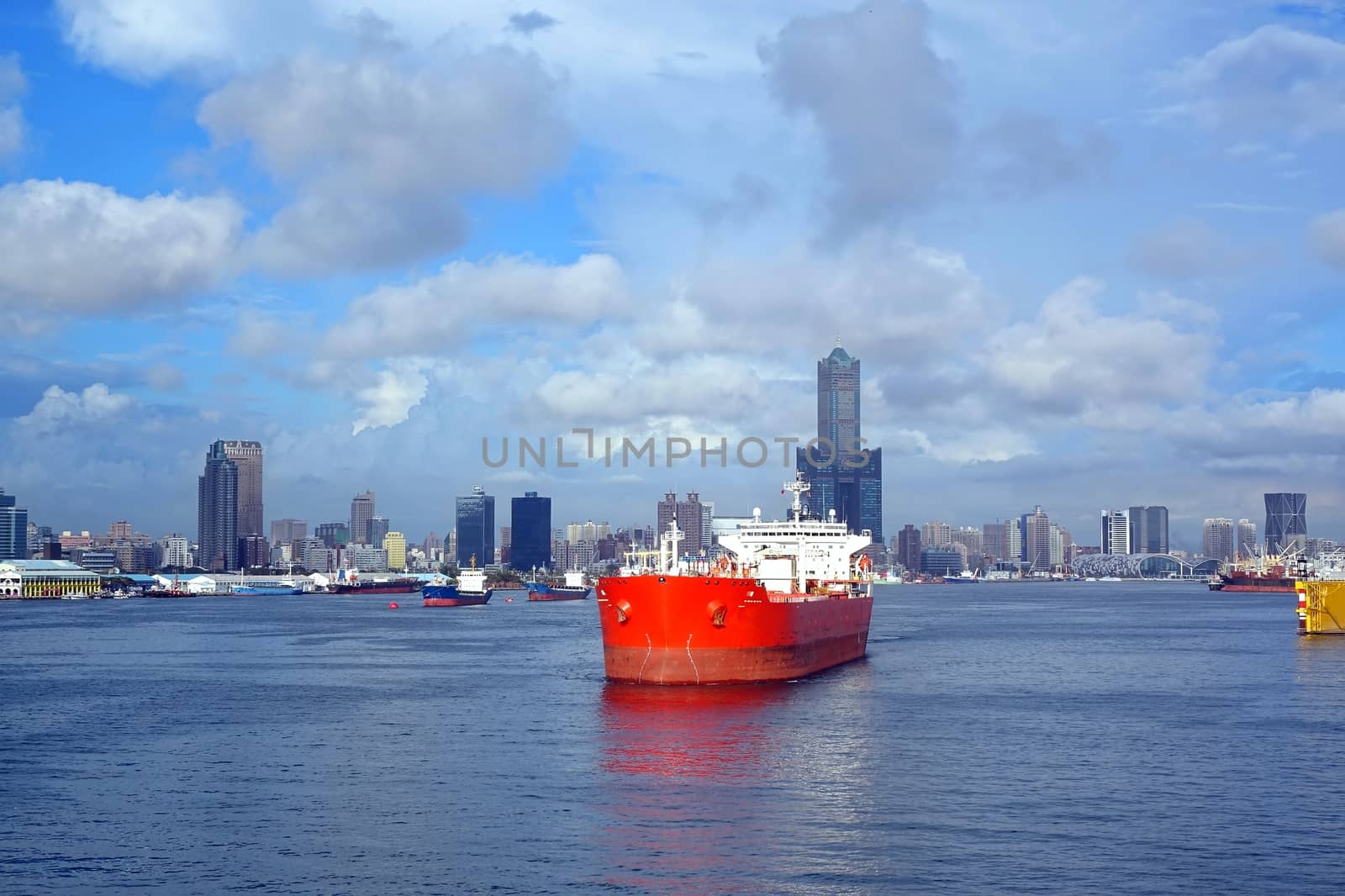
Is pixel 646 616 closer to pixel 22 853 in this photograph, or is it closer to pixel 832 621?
pixel 832 621

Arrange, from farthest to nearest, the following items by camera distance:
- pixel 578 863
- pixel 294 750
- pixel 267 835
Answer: pixel 294 750 → pixel 267 835 → pixel 578 863

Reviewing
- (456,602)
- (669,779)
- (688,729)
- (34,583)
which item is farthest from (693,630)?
(34,583)

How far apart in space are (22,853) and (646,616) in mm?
26097

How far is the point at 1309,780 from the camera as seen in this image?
32.5 metres

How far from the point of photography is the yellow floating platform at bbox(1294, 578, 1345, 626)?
289ft

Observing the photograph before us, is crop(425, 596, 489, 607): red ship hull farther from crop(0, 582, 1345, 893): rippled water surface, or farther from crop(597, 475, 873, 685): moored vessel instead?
crop(597, 475, 873, 685): moored vessel

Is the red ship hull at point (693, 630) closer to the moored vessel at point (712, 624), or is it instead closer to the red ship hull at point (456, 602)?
the moored vessel at point (712, 624)

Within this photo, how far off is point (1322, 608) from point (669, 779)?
71.8 m

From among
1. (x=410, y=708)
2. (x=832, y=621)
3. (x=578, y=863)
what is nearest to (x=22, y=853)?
(x=578, y=863)

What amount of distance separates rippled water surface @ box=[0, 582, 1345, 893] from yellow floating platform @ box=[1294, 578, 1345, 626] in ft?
94.4

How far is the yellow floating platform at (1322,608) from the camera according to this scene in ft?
289

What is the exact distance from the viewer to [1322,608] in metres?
88.1

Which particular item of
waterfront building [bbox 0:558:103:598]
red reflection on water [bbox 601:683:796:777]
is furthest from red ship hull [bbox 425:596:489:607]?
red reflection on water [bbox 601:683:796:777]

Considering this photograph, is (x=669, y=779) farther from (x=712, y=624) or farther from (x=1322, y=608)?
(x=1322, y=608)
